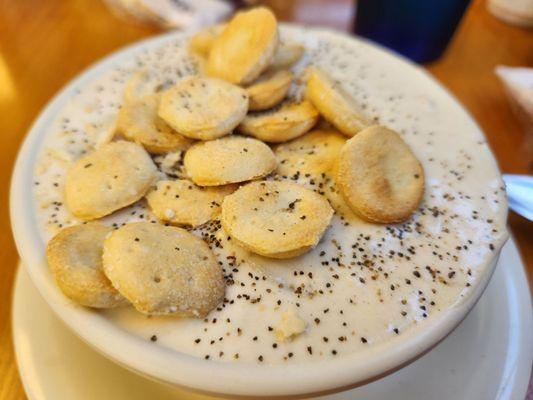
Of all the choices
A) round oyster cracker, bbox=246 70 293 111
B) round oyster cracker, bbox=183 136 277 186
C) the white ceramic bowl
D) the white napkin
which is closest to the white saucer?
the white ceramic bowl

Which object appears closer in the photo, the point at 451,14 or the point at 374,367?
the point at 374,367

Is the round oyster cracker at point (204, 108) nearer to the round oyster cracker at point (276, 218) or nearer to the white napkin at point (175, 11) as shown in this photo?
the round oyster cracker at point (276, 218)

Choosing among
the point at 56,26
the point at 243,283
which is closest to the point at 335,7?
the point at 56,26

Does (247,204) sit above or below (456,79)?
above

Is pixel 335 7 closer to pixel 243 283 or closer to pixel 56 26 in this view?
pixel 56 26

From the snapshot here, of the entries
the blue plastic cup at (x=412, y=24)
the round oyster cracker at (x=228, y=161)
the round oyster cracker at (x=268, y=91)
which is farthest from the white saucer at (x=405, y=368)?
the blue plastic cup at (x=412, y=24)
